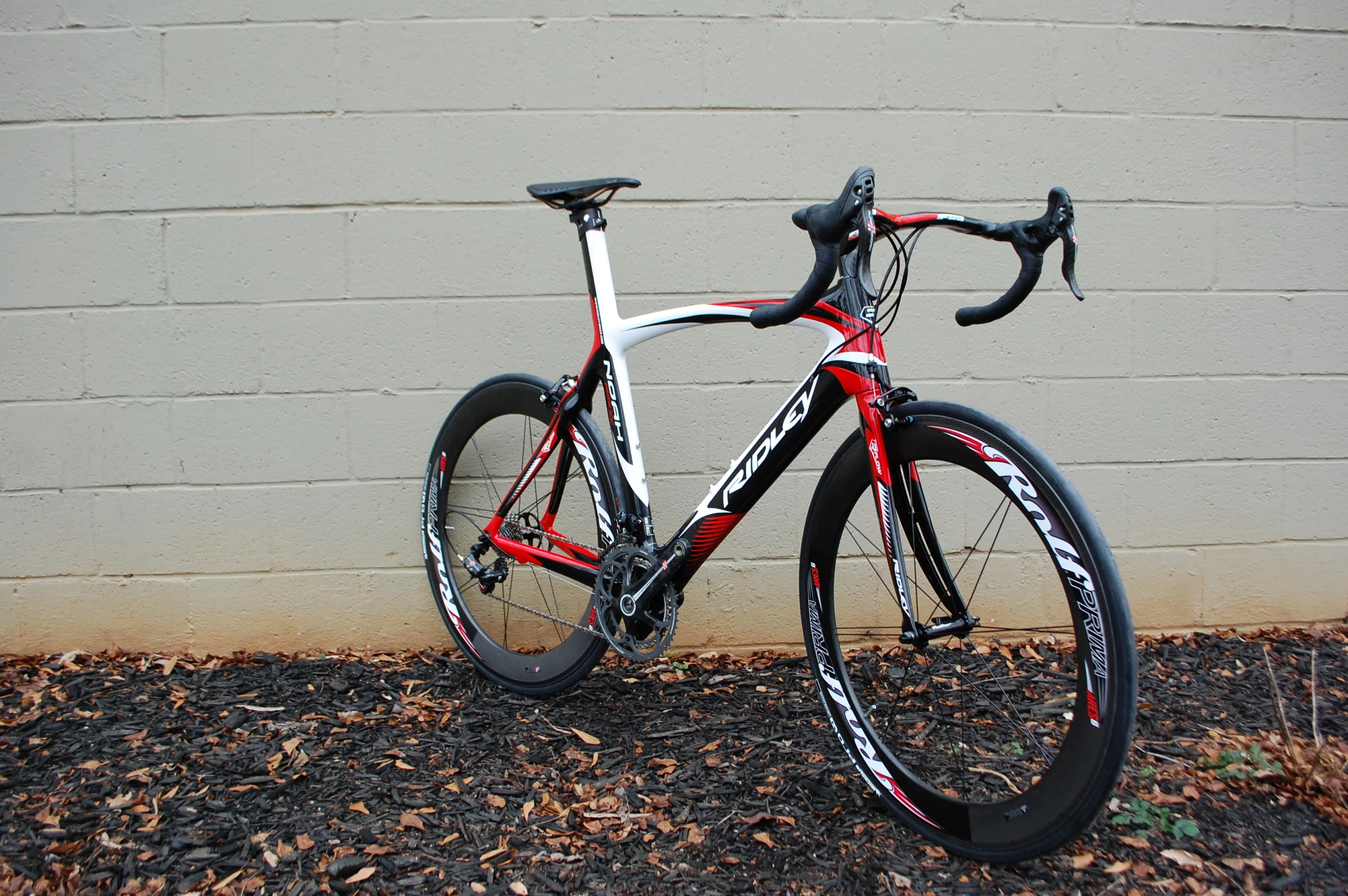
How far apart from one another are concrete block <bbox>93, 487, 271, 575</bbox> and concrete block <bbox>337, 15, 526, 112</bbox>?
1.32 metres

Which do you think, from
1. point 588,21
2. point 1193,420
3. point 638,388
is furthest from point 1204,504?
point 588,21

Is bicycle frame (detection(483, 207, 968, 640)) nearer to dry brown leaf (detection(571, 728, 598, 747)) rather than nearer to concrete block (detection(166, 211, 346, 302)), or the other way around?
dry brown leaf (detection(571, 728, 598, 747))

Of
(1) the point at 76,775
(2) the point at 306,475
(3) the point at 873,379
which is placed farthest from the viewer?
(2) the point at 306,475

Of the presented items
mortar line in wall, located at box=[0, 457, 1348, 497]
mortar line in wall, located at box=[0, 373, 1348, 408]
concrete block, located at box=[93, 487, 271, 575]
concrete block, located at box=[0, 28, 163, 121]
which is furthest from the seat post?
concrete block, located at box=[0, 28, 163, 121]

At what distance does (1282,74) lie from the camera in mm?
2775

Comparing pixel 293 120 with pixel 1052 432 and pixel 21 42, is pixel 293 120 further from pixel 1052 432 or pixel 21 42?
pixel 1052 432

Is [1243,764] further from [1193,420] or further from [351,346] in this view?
[351,346]

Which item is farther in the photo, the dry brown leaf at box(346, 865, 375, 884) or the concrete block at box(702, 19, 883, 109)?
the concrete block at box(702, 19, 883, 109)

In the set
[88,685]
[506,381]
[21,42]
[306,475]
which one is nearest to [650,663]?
[506,381]

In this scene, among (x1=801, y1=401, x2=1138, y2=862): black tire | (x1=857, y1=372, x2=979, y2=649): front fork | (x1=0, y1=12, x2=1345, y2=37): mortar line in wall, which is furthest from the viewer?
(x1=0, y1=12, x2=1345, y2=37): mortar line in wall

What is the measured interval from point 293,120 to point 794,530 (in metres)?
2.04

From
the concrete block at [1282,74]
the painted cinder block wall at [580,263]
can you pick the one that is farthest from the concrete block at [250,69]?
the concrete block at [1282,74]

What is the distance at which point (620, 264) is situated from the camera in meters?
2.75

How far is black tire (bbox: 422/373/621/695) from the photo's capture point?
8.01 ft
